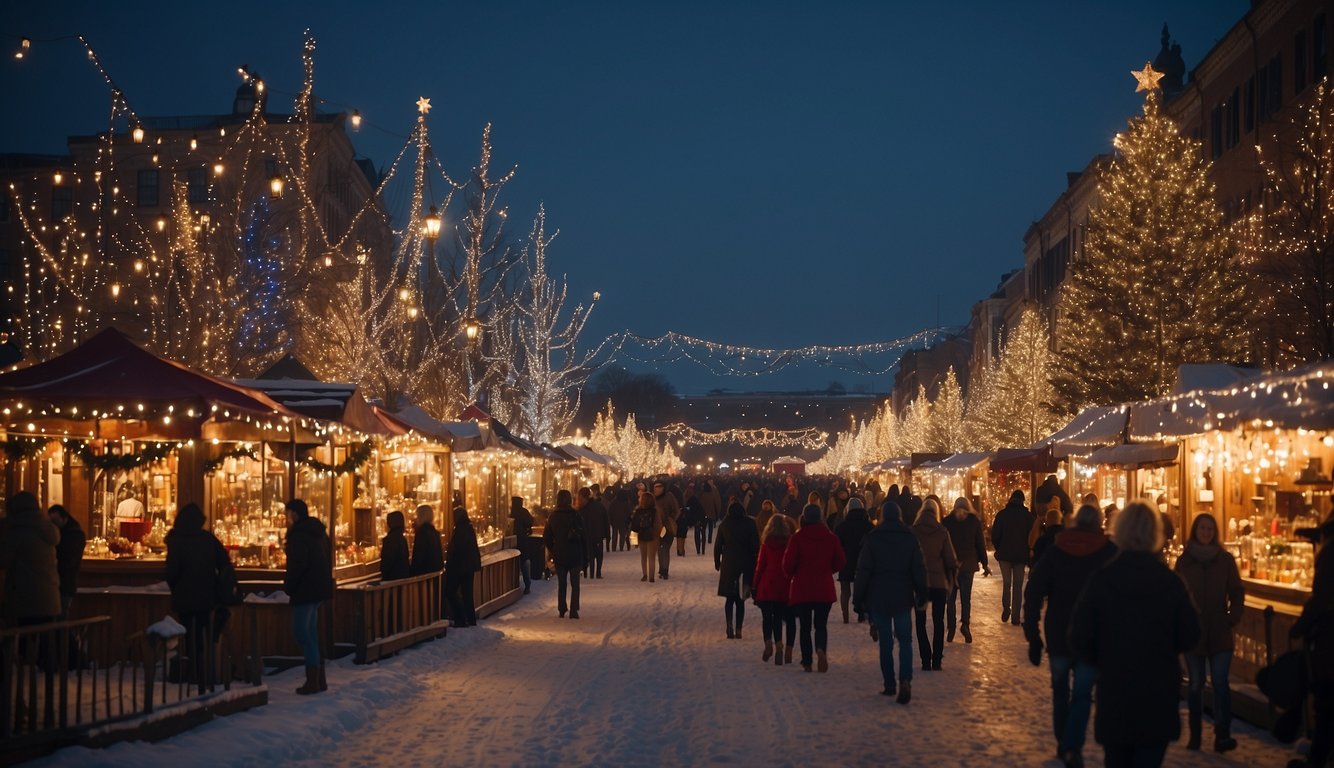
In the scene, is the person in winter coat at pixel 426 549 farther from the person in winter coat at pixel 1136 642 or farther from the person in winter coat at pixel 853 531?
the person in winter coat at pixel 1136 642

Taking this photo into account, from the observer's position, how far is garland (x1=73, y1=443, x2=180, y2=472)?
1764 centimetres

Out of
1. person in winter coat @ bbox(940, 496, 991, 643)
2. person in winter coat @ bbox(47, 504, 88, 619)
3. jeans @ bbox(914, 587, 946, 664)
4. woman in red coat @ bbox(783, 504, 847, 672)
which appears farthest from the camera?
person in winter coat @ bbox(940, 496, 991, 643)

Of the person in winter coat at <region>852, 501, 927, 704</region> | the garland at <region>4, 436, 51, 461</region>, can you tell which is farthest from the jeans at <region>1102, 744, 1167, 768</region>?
the garland at <region>4, 436, 51, 461</region>

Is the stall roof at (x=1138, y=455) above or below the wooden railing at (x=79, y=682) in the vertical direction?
above

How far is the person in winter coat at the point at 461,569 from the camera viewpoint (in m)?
19.7

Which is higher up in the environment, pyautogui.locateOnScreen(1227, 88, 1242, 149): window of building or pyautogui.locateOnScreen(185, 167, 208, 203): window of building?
pyautogui.locateOnScreen(185, 167, 208, 203): window of building

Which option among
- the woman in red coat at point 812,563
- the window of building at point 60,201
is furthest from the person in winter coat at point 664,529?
the window of building at point 60,201

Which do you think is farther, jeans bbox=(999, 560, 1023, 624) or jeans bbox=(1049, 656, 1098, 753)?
jeans bbox=(999, 560, 1023, 624)

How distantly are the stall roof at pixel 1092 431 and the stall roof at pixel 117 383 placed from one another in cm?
1193

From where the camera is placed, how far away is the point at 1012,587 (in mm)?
21531

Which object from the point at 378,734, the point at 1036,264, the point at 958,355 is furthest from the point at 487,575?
the point at 958,355

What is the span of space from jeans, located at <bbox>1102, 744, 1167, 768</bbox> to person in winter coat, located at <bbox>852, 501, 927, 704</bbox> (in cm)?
590

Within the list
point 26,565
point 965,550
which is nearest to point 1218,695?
point 965,550

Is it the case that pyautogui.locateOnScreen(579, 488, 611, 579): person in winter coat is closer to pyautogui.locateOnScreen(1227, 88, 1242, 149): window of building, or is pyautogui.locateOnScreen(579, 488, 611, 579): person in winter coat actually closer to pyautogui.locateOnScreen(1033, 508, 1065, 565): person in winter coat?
pyautogui.locateOnScreen(1033, 508, 1065, 565): person in winter coat
